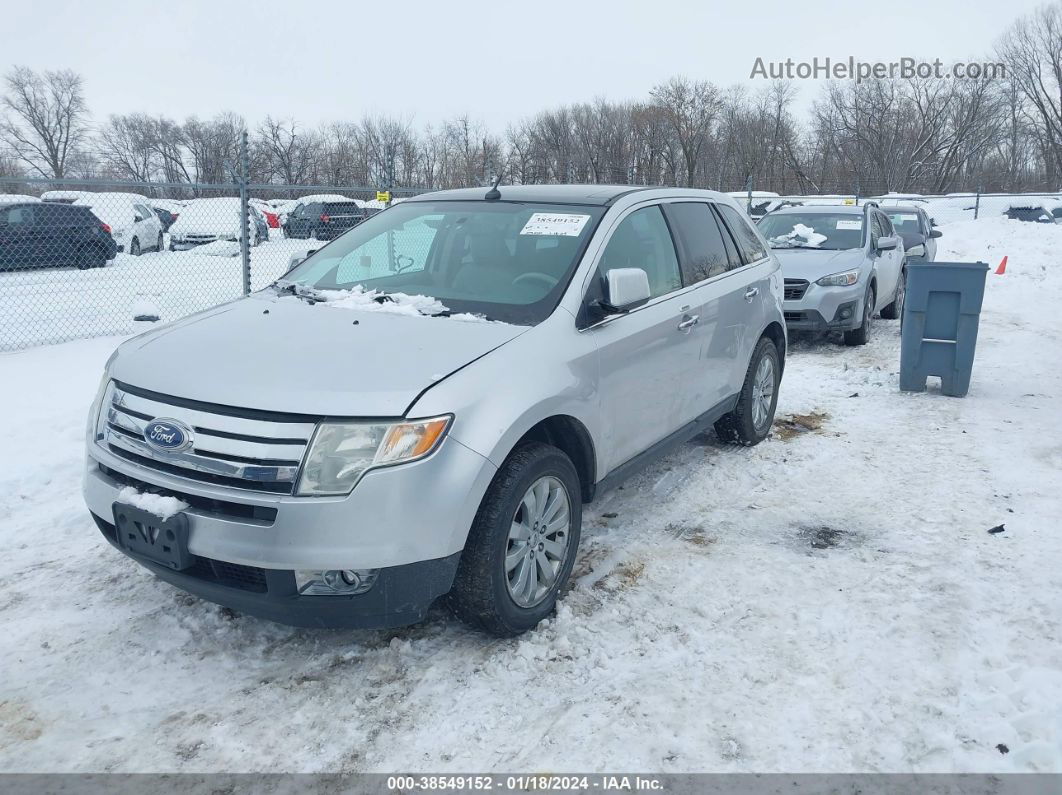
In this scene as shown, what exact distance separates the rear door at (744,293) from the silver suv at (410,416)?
2.44ft

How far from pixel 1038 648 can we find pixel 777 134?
60316 millimetres

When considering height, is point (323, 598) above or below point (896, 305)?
below

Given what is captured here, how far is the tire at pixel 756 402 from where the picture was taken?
18.6 ft

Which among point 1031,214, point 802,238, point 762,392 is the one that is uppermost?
point 1031,214

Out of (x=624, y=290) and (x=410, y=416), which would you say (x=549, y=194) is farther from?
(x=410, y=416)

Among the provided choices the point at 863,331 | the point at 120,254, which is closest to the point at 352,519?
the point at 863,331

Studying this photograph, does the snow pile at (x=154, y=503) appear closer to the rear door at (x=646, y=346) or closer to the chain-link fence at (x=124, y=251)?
the rear door at (x=646, y=346)

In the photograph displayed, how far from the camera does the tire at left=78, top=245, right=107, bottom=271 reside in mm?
14197

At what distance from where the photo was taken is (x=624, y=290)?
3.65 meters

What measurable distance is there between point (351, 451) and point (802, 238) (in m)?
9.08

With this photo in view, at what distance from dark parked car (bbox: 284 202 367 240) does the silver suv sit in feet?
42.4

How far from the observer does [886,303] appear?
1134cm

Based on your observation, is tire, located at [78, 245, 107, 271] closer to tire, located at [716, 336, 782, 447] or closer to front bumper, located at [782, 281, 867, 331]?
front bumper, located at [782, 281, 867, 331]

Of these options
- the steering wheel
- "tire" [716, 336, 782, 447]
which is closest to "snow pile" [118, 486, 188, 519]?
the steering wheel
